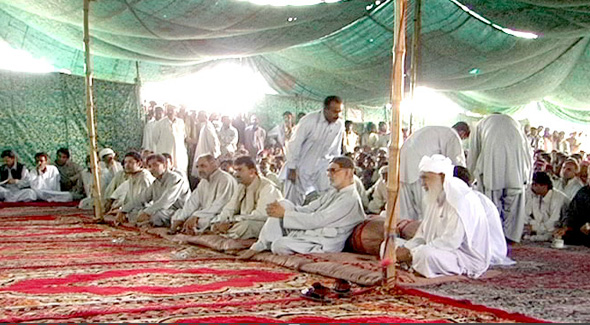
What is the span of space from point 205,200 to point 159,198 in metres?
0.97

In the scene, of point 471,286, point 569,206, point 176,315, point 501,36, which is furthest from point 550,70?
point 176,315

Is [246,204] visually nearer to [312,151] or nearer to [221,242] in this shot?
[221,242]

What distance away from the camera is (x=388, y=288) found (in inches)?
139

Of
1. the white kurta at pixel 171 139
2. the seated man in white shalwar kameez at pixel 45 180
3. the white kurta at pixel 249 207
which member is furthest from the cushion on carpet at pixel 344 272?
the seated man in white shalwar kameez at pixel 45 180

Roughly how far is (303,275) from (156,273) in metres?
0.97

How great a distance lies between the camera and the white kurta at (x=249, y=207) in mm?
5633

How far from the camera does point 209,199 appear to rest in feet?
21.4

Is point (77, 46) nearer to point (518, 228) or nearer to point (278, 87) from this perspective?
point (278, 87)

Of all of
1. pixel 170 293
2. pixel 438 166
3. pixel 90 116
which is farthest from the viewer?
pixel 90 116

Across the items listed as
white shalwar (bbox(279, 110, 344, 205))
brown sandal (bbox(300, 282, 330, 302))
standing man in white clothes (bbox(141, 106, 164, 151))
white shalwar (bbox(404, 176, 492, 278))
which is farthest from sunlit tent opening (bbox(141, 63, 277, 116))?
brown sandal (bbox(300, 282, 330, 302))

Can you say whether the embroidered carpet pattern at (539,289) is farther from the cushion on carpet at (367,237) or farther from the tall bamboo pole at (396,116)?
the cushion on carpet at (367,237)

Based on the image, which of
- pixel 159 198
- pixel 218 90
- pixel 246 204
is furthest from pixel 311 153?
pixel 218 90

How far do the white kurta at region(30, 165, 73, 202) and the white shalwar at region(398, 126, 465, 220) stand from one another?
6590 mm

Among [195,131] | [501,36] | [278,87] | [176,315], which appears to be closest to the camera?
[176,315]
